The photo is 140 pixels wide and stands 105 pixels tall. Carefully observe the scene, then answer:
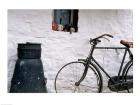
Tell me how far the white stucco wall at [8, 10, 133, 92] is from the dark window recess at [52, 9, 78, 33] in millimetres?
59

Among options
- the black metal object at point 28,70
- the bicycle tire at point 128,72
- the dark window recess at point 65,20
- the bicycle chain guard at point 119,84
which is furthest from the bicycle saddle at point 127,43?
the black metal object at point 28,70

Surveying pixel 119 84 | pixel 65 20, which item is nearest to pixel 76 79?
pixel 119 84

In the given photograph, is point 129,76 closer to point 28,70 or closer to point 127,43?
point 127,43

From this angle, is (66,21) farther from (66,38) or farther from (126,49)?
(126,49)

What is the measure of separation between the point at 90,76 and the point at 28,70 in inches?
35.6

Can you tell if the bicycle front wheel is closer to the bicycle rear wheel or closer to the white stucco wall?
the white stucco wall

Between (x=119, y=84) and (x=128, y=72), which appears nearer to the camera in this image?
(x=128, y=72)

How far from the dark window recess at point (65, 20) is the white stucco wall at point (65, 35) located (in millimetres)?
59

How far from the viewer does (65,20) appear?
6.58 m

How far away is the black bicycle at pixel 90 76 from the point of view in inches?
258

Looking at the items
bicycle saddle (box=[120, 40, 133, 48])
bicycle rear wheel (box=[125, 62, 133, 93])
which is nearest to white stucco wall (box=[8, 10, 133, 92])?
bicycle saddle (box=[120, 40, 133, 48])

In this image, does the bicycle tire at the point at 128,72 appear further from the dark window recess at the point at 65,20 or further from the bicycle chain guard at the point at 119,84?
the dark window recess at the point at 65,20
